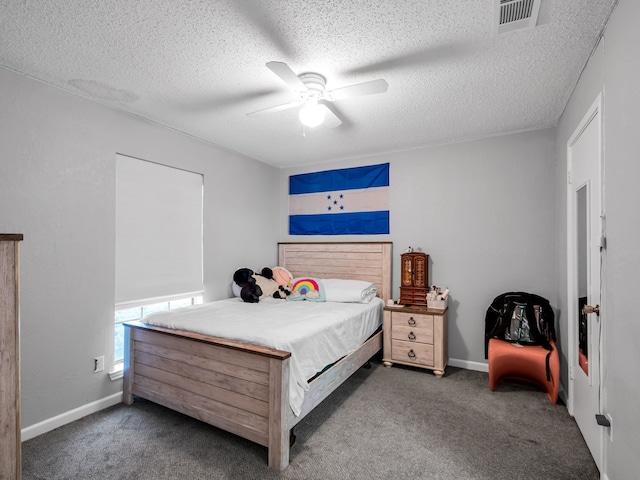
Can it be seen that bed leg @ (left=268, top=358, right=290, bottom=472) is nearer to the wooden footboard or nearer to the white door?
the wooden footboard

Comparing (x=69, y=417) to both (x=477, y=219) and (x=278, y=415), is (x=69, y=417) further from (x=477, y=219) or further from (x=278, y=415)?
(x=477, y=219)

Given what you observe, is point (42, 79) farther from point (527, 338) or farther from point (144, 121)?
point (527, 338)

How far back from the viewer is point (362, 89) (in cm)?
Result: 201

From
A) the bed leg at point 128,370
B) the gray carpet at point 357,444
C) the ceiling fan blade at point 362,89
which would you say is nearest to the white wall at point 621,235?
the gray carpet at point 357,444

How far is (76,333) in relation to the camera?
2.49 metres

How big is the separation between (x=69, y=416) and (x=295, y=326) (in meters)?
1.77

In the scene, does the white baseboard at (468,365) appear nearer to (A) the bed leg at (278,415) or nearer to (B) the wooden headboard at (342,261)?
(B) the wooden headboard at (342,261)

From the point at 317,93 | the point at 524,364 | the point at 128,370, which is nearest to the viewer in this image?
the point at 317,93

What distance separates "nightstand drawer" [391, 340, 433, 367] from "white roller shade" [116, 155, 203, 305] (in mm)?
2163

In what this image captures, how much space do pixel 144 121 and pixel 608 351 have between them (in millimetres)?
3671

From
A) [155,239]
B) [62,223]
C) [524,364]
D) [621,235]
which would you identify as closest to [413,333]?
[524,364]

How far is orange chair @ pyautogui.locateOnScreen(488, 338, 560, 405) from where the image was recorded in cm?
271

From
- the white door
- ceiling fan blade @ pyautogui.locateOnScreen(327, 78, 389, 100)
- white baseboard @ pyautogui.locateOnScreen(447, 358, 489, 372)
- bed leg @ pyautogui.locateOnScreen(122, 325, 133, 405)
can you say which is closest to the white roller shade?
bed leg @ pyautogui.locateOnScreen(122, 325, 133, 405)

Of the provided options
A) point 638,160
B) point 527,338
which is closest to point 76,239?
point 638,160
